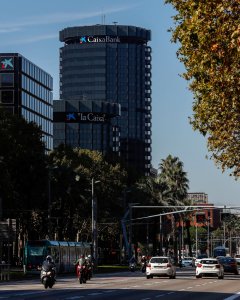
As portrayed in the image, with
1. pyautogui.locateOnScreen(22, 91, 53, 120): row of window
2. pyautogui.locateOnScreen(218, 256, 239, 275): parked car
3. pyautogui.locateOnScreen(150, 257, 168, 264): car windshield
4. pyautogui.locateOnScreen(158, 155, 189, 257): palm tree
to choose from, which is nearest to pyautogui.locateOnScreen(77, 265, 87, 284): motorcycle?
pyautogui.locateOnScreen(150, 257, 168, 264): car windshield

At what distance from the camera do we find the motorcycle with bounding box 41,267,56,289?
44062mm

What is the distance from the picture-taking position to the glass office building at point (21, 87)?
151250mm

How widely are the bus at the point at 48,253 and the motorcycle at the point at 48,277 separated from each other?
84.8ft

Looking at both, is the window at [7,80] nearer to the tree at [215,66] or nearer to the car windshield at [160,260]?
the car windshield at [160,260]

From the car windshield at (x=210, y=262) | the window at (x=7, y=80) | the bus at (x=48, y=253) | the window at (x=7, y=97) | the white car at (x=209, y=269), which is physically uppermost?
the window at (x=7, y=80)

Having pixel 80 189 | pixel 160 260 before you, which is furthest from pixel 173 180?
pixel 160 260

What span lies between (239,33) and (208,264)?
45.4 m

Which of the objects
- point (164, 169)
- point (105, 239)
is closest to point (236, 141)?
point (164, 169)

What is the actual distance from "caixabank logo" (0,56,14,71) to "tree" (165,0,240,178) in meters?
115

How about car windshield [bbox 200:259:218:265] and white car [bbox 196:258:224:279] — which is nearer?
white car [bbox 196:258:224:279]

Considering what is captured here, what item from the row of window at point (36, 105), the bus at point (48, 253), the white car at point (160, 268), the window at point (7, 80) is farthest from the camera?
the row of window at point (36, 105)

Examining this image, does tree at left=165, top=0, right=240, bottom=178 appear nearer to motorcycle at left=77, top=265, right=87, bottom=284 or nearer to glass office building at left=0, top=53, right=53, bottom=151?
motorcycle at left=77, top=265, right=87, bottom=284

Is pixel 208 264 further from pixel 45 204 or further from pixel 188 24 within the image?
pixel 188 24

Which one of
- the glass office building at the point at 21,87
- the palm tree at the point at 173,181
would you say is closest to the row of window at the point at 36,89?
the glass office building at the point at 21,87
